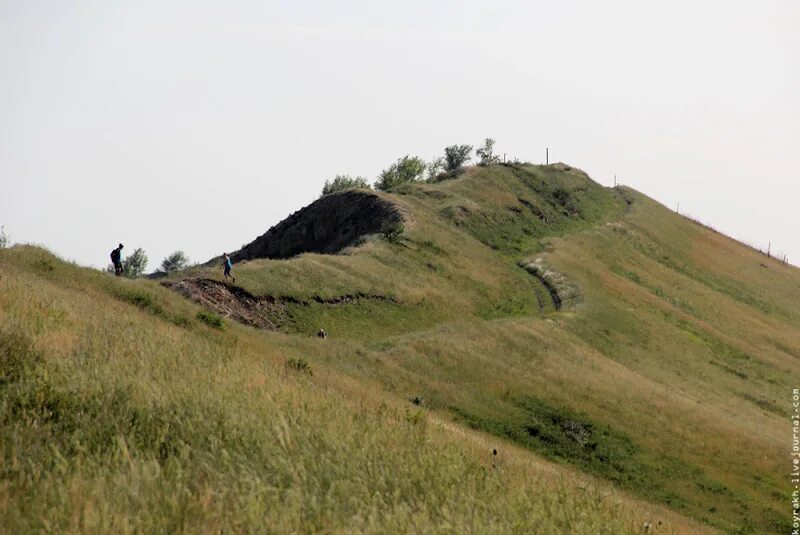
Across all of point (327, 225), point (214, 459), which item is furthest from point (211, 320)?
point (327, 225)

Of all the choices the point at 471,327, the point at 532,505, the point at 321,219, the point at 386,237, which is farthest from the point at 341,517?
the point at 321,219

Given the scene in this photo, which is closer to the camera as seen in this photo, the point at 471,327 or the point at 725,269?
the point at 471,327

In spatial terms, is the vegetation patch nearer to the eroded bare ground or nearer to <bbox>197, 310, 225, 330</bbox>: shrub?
<bbox>197, 310, 225, 330</bbox>: shrub

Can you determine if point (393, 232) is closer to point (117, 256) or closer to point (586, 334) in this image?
point (586, 334)

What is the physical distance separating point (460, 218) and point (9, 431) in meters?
79.4

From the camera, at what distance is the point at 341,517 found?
27.3 ft

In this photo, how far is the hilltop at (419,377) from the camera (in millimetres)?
9031

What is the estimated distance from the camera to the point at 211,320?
30047mm

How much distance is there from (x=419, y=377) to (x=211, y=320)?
11.2 m

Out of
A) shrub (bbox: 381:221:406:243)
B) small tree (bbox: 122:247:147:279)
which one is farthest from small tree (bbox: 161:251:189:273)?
shrub (bbox: 381:221:406:243)

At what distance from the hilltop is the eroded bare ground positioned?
0.17m

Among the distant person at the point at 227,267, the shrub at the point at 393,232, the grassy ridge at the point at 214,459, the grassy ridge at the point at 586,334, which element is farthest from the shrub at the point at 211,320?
the shrub at the point at 393,232

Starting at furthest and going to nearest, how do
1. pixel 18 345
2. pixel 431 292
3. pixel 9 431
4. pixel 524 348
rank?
pixel 431 292
pixel 524 348
pixel 18 345
pixel 9 431

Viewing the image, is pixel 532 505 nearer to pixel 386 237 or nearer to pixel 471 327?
pixel 471 327
